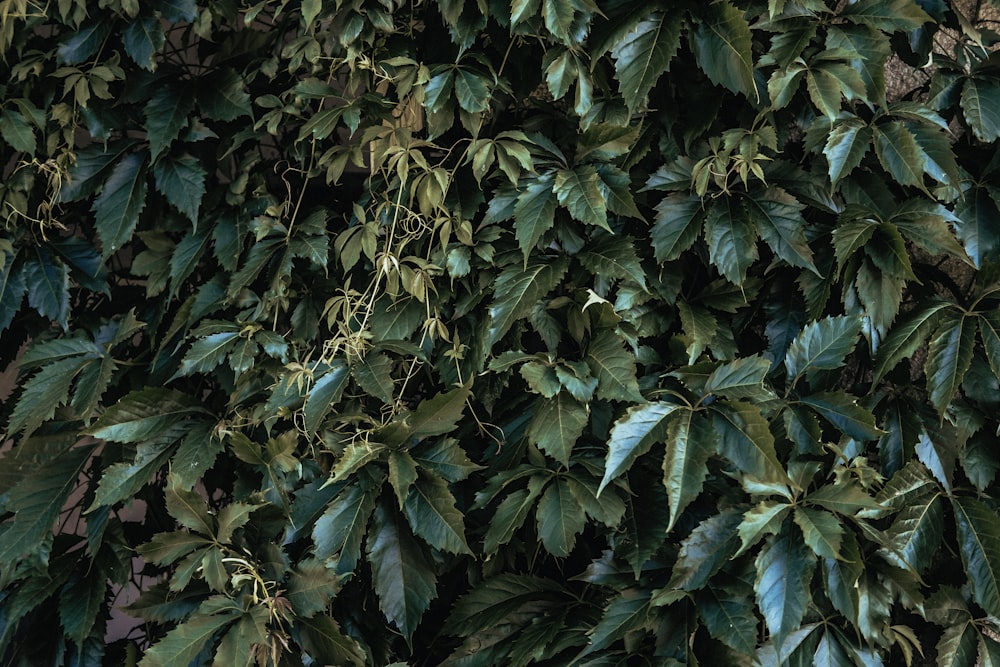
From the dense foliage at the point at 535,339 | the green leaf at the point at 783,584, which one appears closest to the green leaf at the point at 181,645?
the dense foliage at the point at 535,339

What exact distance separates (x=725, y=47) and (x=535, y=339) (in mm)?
493

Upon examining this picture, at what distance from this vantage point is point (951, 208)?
3.99 feet

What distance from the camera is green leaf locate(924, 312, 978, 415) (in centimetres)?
111

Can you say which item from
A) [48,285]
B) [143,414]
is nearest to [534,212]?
[143,414]

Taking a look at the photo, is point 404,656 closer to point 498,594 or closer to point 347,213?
point 498,594

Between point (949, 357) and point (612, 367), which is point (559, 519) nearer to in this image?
point (612, 367)

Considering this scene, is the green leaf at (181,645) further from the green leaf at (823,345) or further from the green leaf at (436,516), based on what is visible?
the green leaf at (823,345)

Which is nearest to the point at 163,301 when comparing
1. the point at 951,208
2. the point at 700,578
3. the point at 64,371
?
the point at 64,371

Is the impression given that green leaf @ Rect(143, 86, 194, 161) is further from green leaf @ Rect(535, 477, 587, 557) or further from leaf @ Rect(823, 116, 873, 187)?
leaf @ Rect(823, 116, 873, 187)

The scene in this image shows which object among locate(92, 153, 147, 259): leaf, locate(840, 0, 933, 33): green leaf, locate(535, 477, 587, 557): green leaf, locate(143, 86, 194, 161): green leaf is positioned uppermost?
locate(840, 0, 933, 33): green leaf

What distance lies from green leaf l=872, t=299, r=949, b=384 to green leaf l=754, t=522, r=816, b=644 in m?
0.28

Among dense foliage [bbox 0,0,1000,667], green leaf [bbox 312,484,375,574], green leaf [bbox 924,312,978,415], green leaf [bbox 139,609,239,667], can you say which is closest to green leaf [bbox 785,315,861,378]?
dense foliage [bbox 0,0,1000,667]

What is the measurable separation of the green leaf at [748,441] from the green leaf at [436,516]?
36 centimetres

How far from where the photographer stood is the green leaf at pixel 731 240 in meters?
1.16
